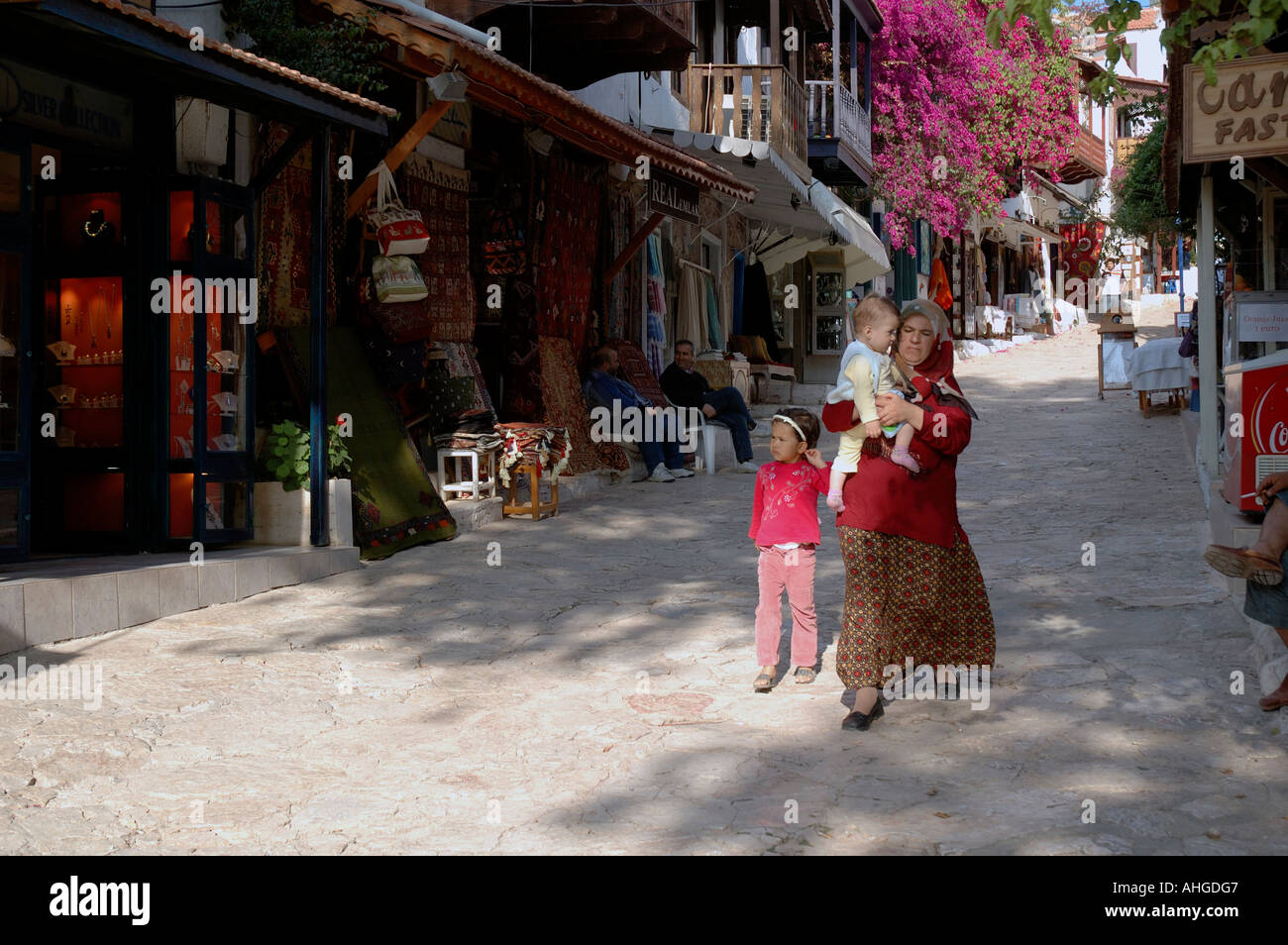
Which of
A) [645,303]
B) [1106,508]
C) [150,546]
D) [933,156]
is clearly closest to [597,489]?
[645,303]

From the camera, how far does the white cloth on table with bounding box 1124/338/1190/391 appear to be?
17562 millimetres

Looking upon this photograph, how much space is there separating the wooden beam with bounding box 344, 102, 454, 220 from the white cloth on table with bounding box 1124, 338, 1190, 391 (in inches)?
464

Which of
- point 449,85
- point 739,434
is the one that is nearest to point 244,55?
point 449,85

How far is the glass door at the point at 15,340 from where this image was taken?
6.56 metres

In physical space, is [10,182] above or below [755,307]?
below

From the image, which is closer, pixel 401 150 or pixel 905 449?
pixel 905 449

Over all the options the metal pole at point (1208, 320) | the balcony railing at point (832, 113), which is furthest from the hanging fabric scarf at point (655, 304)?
the balcony railing at point (832, 113)

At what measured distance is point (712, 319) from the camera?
17.7 meters

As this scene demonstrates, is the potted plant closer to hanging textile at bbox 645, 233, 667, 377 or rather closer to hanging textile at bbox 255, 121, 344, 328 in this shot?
hanging textile at bbox 255, 121, 344, 328

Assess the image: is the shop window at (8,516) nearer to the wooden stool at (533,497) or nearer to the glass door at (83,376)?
the glass door at (83,376)

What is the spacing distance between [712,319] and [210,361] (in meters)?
10.6

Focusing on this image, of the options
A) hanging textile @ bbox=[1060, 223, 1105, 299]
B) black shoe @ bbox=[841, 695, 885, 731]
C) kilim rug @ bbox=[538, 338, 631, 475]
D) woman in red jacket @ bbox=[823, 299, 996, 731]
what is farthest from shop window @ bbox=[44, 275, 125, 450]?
hanging textile @ bbox=[1060, 223, 1105, 299]

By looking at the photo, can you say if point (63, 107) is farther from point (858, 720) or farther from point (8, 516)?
point (858, 720)

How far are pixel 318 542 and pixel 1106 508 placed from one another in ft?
19.7
